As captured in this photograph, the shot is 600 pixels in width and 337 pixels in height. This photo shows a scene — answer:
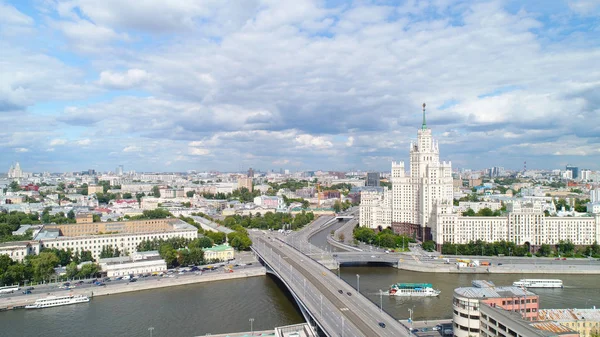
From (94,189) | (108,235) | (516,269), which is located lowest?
(516,269)

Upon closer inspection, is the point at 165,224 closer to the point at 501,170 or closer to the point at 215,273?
the point at 215,273

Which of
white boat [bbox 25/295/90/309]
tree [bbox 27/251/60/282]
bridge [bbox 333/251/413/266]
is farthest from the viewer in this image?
A: bridge [bbox 333/251/413/266]

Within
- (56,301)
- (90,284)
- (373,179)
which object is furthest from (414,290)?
(373,179)

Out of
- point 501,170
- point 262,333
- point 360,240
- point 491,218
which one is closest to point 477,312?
point 262,333

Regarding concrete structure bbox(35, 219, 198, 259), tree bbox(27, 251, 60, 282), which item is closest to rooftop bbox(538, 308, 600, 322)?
tree bbox(27, 251, 60, 282)

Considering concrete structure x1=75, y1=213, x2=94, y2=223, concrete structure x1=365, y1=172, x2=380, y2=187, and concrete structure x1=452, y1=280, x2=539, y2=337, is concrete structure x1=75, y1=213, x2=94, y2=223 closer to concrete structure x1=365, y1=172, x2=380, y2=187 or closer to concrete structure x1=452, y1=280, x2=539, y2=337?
concrete structure x1=452, y1=280, x2=539, y2=337

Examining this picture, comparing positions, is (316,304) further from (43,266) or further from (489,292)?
(43,266)
